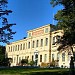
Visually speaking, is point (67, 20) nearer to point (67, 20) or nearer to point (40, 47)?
point (67, 20)

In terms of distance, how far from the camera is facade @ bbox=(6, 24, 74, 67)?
218 feet

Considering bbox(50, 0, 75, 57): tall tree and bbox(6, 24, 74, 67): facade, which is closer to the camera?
bbox(50, 0, 75, 57): tall tree

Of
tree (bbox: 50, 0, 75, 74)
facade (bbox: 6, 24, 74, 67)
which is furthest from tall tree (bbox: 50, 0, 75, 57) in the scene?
facade (bbox: 6, 24, 74, 67)

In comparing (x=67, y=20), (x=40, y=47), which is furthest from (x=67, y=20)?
(x=40, y=47)

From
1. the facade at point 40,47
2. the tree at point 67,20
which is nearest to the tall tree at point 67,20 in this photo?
the tree at point 67,20

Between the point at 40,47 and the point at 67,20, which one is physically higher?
the point at 40,47

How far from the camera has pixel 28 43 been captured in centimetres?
8006

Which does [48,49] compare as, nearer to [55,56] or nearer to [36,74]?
[55,56]

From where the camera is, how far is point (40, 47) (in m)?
73.2

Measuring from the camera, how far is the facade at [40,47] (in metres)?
66.4

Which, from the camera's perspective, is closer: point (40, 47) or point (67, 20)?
point (67, 20)

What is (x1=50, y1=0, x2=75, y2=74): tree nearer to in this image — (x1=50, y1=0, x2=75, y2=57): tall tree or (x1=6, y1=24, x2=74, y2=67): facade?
(x1=50, y1=0, x2=75, y2=57): tall tree

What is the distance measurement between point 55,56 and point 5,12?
46552 millimetres

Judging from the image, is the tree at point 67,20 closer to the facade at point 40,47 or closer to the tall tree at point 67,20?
the tall tree at point 67,20
